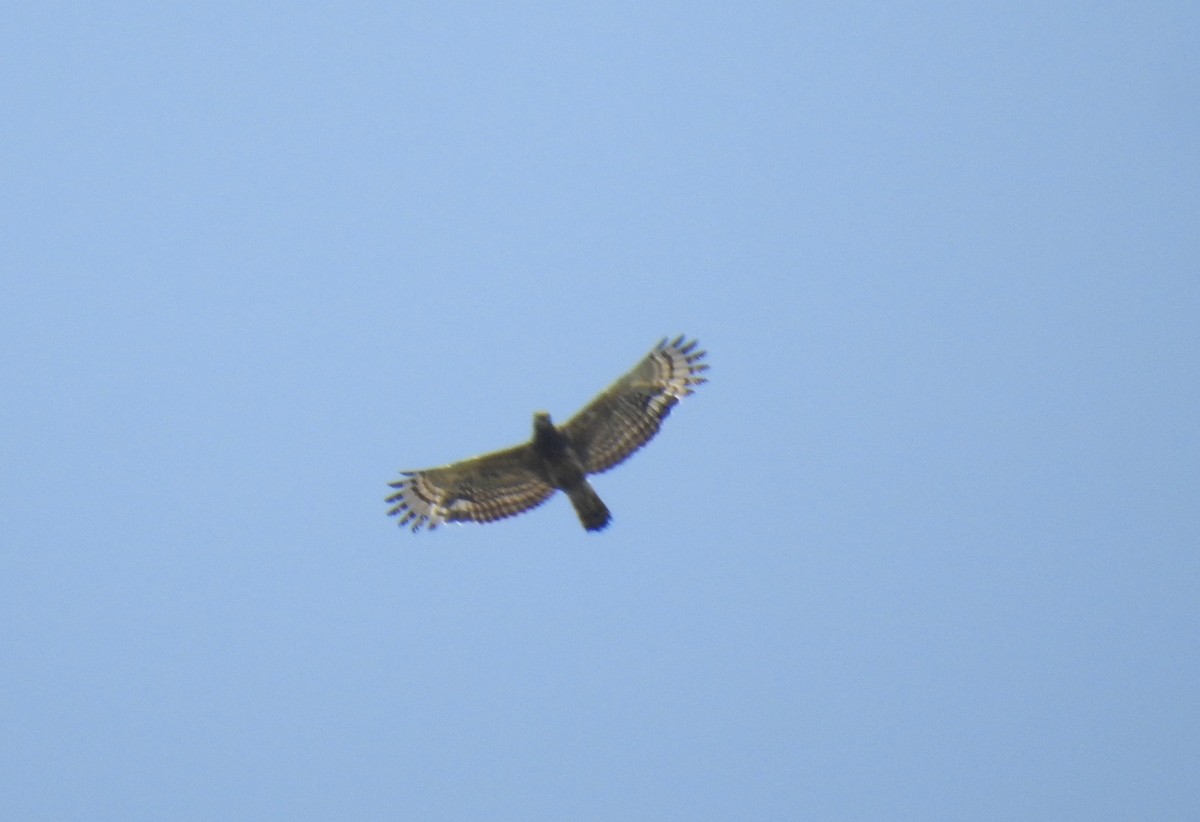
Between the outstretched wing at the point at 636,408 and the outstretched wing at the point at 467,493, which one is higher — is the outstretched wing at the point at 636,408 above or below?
above

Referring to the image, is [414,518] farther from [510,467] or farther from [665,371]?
[665,371]

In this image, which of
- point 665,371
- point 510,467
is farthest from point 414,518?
point 665,371

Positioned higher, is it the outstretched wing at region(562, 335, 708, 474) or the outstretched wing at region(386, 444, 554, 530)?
the outstretched wing at region(562, 335, 708, 474)

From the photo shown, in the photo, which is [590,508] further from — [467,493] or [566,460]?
[467,493]

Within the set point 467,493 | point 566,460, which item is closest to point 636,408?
point 566,460
